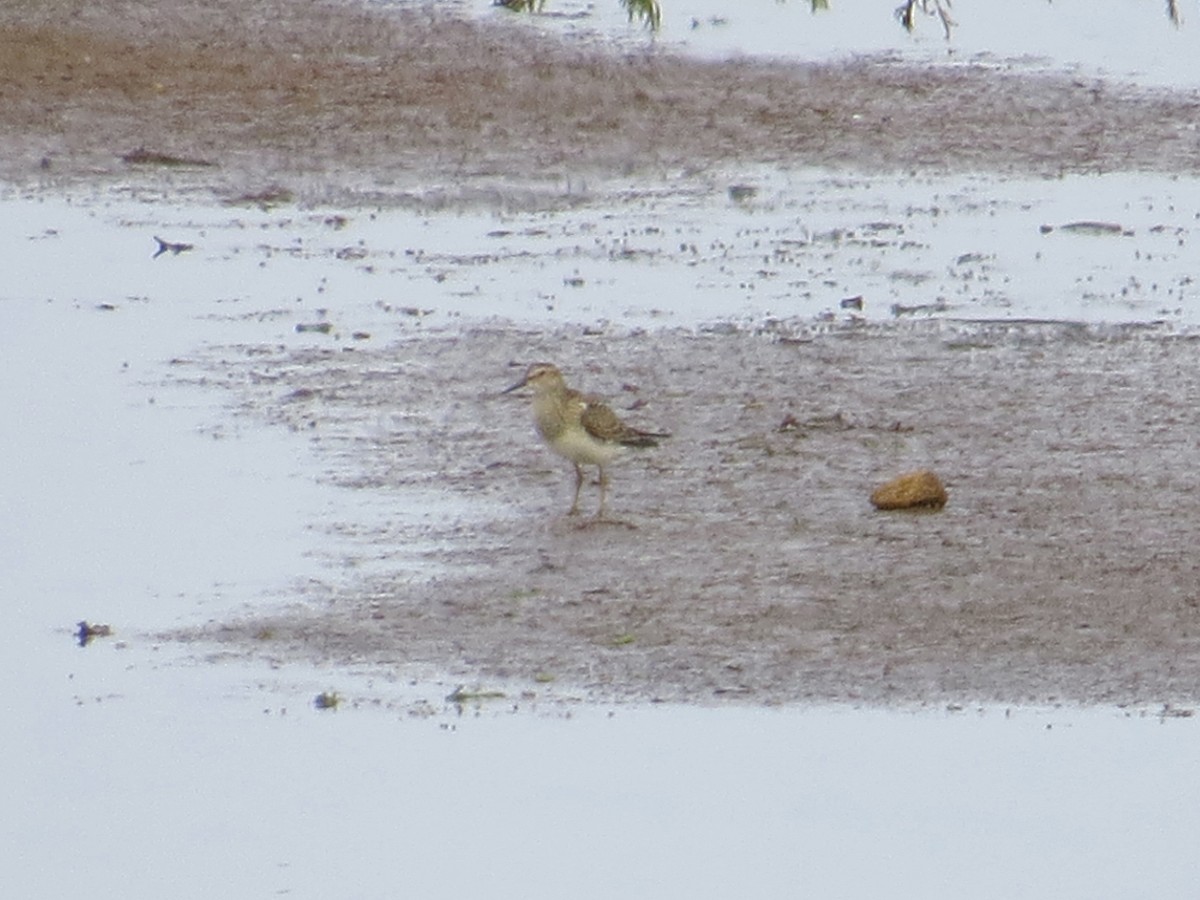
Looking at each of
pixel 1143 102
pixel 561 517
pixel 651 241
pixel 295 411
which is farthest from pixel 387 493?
pixel 1143 102

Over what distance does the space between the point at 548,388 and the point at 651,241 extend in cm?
342

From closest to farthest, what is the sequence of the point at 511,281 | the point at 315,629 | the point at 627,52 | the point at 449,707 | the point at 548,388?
the point at 449,707 → the point at 315,629 → the point at 548,388 → the point at 511,281 → the point at 627,52

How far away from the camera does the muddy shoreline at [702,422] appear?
6883mm

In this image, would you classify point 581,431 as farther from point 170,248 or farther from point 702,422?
point 170,248

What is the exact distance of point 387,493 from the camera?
8.26 metres

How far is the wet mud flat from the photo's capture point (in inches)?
267

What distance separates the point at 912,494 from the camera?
318 inches

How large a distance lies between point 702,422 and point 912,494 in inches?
48.0

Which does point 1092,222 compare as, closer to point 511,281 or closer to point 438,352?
point 511,281

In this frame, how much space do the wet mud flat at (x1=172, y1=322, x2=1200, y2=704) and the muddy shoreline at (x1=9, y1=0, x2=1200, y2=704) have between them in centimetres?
1

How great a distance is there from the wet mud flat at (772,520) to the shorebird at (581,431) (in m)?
0.10

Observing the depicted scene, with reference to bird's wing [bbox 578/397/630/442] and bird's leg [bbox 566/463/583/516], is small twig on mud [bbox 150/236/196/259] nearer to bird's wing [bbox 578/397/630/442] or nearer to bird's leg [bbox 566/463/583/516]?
bird's leg [bbox 566/463/583/516]

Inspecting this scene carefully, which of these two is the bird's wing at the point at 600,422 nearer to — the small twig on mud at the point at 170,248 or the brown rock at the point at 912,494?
the brown rock at the point at 912,494

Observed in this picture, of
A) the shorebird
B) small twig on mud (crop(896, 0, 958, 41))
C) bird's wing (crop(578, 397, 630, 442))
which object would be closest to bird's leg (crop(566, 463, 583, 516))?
the shorebird
